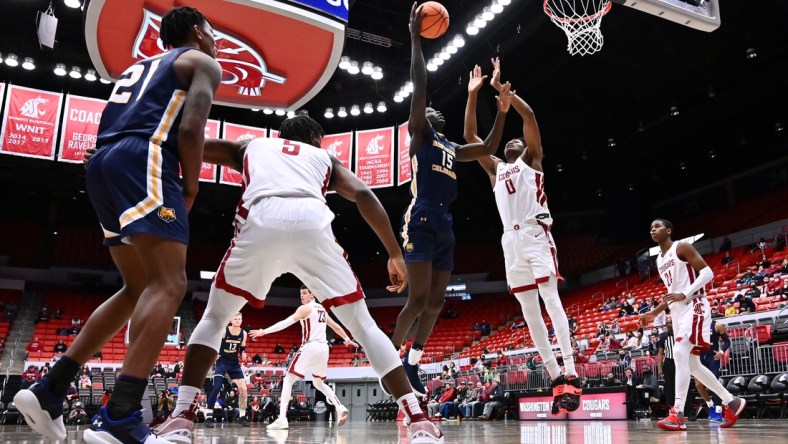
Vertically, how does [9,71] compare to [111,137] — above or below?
above

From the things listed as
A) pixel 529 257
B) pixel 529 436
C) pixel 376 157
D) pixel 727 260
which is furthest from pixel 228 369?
pixel 727 260

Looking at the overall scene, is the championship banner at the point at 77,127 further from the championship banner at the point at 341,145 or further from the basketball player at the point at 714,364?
the basketball player at the point at 714,364

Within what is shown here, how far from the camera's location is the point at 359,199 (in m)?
3.43

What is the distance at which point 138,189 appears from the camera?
256 cm

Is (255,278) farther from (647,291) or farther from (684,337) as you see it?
(647,291)

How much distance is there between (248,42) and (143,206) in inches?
345

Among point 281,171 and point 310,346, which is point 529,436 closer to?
point 281,171

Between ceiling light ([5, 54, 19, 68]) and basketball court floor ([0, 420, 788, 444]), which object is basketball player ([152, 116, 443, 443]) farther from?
ceiling light ([5, 54, 19, 68])

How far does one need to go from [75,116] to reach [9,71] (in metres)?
7.56

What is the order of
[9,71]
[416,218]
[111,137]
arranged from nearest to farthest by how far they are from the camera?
1. [111,137]
2. [416,218]
3. [9,71]

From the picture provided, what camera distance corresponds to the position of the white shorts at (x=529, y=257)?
547cm

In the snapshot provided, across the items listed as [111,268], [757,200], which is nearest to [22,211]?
[111,268]

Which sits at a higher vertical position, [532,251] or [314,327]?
[532,251]

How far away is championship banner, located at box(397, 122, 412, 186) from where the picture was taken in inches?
755
